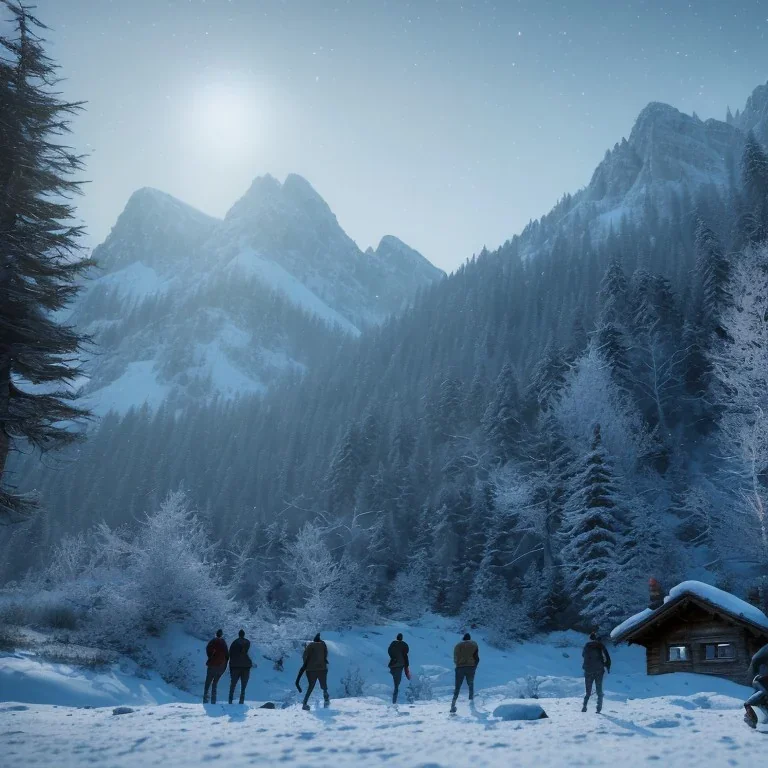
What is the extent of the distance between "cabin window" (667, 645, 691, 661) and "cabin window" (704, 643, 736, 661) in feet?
2.19

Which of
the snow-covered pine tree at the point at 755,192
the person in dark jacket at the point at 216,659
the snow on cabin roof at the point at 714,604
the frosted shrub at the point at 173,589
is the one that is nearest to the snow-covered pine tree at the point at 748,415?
the snow on cabin roof at the point at 714,604

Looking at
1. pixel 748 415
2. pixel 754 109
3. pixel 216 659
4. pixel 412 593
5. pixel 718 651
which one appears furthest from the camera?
pixel 754 109

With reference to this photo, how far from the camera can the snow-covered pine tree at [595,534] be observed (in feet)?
96.5

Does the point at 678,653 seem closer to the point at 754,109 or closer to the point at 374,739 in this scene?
the point at 374,739

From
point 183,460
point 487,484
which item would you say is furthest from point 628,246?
point 183,460

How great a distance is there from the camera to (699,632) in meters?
20.4

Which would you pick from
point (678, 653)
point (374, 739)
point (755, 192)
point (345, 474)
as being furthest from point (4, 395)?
point (755, 192)

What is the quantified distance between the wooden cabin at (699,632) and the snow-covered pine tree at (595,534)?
778 centimetres

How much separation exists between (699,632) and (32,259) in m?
24.2

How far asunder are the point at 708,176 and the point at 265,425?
114 metres

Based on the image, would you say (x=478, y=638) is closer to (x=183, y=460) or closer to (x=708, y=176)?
(x=183, y=460)

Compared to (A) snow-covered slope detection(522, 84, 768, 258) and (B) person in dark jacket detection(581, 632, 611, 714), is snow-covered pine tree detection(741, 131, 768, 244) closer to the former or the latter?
(B) person in dark jacket detection(581, 632, 611, 714)

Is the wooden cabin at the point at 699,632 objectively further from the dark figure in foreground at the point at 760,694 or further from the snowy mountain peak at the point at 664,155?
the snowy mountain peak at the point at 664,155

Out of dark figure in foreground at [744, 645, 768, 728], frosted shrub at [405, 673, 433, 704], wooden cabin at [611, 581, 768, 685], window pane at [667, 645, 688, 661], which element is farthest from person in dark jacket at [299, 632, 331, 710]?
window pane at [667, 645, 688, 661]
